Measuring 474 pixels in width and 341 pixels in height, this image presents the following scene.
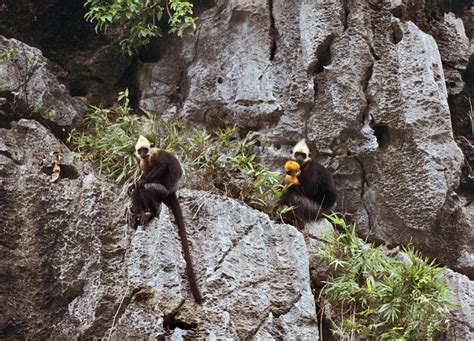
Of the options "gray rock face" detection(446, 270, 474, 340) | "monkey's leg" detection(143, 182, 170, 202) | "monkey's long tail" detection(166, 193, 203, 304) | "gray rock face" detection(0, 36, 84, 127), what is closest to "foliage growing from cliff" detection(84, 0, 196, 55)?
"gray rock face" detection(0, 36, 84, 127)

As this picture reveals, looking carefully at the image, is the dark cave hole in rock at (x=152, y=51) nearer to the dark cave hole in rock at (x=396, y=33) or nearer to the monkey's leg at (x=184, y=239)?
the dark cave hole in rock at (x=396, y=33)

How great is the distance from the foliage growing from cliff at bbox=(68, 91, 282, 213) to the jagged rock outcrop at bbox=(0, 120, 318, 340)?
0.36 meters

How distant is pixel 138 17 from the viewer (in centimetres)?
866

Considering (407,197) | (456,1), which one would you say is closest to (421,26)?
(456,1)

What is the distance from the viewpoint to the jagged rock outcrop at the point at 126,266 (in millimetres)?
6051

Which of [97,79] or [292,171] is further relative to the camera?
[97,79]

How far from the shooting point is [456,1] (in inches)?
373

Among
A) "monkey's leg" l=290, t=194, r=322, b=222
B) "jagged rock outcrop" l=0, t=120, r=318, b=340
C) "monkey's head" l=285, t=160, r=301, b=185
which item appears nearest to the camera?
"jagged rock outcrop" l=0, t=120, r=318, b=340

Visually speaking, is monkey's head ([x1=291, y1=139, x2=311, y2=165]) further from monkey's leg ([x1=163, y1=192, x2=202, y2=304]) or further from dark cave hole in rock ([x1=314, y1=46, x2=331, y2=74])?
monkey's leg ([x1=163, y1=192, x2=202, y2=304])

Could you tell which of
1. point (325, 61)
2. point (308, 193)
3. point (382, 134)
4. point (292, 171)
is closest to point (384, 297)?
point (308, 193)

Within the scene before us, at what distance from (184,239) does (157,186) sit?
558 millimetres

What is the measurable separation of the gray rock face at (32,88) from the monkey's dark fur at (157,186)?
1427mm

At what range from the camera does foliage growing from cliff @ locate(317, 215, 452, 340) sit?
649cm

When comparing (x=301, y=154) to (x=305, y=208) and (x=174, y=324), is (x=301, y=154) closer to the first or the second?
(x=305, y=208)
